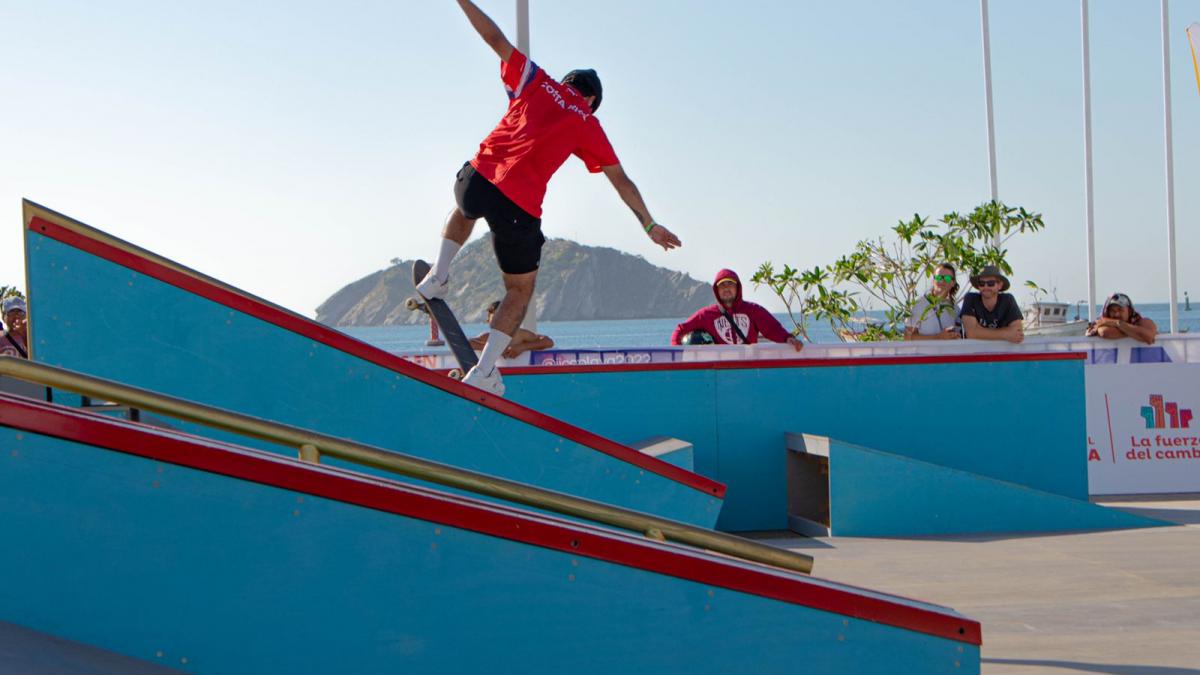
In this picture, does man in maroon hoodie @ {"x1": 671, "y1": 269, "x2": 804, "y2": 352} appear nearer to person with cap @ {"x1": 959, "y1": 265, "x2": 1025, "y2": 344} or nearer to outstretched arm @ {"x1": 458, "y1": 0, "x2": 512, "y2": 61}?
person with cap @ {"x1": 959, "y1": 265, "x2": 1025, "y2": 344}

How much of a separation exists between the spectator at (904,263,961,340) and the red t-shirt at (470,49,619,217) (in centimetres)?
654

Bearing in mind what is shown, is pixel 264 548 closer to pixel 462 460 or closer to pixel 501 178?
pixel 462 460

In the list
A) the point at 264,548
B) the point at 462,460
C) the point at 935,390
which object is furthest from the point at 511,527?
the point at 935,390

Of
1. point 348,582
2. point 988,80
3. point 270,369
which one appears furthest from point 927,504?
point 988,80

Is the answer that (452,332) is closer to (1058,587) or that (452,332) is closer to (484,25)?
(484,25)

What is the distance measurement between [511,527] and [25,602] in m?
1.15

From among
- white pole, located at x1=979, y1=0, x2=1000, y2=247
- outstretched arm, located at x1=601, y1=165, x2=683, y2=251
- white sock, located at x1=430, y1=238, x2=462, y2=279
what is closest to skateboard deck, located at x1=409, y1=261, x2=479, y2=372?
white sock, located at x1=430, y1=238, x2=462, y2=279

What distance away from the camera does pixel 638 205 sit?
20.4 feet

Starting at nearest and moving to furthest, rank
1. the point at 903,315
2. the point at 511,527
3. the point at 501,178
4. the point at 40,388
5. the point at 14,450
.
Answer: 1. the point at 14,450
2. the point at 511,527
3. the point at 40,388
4. the point at 501,178
5. the point at 903,315

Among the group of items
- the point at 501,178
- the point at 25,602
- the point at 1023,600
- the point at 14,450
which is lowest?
the point at 1023,600

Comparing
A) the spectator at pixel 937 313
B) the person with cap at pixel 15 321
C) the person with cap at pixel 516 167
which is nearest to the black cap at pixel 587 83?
the person with cap at pixel 516 167

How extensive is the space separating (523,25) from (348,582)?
450 inches

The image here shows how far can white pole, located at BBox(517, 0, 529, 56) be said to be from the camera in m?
13.4

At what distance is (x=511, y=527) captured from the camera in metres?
2.95
